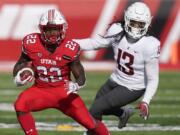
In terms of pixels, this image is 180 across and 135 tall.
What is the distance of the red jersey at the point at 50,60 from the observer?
6461mm

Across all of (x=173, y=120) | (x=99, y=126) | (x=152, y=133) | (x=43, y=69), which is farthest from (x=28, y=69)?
(x=173, y=120)

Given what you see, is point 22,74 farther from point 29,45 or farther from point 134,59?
point 134,59

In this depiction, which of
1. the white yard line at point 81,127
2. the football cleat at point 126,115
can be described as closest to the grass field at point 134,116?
the white yard line at point 81,127

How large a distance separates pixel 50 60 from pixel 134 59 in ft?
2.64

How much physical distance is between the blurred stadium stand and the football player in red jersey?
702 cm

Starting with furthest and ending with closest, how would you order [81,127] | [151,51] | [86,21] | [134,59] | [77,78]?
[86,21] < [81,127] < [134,59] < [151,51] < [77,78]

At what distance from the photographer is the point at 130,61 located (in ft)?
22.4

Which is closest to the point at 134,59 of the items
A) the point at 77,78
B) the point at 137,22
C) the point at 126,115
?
the point at 137,22

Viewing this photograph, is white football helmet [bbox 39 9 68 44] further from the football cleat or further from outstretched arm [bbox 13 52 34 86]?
the football cleat

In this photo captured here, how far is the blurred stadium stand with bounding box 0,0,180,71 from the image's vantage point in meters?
13.6

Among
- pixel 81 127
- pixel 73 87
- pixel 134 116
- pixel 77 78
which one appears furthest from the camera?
pixel 134 116

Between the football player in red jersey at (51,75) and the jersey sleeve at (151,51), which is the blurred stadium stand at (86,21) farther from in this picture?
the football player in red jersey at (51,75)

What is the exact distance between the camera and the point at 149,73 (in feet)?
22.0

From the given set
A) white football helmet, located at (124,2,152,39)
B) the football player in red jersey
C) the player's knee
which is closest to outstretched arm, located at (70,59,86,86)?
the football player in red jersey
